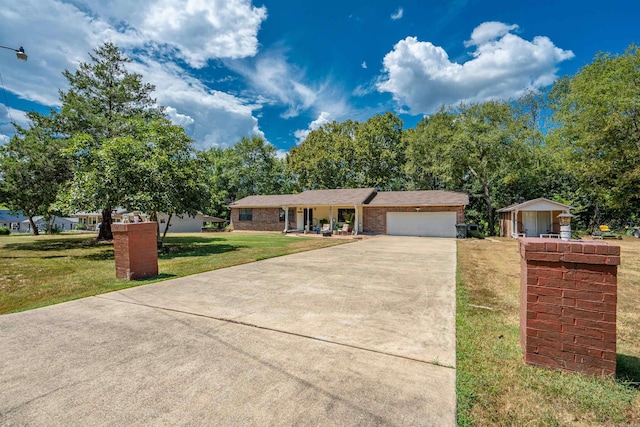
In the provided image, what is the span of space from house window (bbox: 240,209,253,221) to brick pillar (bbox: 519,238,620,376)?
2792 cm

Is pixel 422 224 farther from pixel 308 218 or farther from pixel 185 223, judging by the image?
pixel 185 223

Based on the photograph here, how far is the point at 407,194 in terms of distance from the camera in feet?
78.6

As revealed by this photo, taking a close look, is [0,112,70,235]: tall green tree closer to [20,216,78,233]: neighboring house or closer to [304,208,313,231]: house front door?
[304,208,313,231]: house front door

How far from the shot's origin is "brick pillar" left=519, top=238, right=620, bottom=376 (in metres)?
2.51

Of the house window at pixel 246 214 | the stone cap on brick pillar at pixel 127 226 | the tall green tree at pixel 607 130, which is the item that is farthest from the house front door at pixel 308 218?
the tall green tree at pixel 607 130

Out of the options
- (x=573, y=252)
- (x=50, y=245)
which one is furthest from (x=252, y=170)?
(x=573, y=252)

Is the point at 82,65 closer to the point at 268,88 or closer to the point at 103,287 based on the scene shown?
the point at 268,88

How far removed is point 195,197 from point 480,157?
2232 centimetres

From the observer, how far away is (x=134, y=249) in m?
6.87

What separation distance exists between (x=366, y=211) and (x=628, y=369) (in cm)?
2065

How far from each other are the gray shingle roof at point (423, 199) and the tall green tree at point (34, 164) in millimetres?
19546

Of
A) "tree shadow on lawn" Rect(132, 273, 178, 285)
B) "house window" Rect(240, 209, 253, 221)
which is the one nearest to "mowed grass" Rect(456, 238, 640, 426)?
"tree shadow on lawn" Rect(132, 273, 178, 285)

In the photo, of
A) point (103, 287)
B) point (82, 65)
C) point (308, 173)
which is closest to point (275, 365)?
point (103, 287)

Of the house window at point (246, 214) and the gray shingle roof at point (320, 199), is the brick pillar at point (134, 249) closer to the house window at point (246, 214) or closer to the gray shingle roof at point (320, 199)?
the gray shingle roof at point (320, 199)
